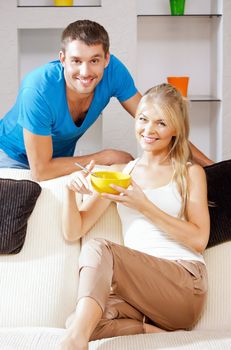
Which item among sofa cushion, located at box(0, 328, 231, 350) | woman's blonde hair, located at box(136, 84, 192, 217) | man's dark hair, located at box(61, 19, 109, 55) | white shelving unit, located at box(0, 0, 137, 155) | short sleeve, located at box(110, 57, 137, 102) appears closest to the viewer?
sofa cushion, located at box(0, 328, 231, 350)

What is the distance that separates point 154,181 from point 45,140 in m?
0.57

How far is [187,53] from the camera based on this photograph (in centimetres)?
449

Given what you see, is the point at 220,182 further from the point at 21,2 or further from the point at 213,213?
the point at 21,2

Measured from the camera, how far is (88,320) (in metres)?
2.02

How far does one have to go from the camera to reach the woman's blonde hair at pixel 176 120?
7.89 feet

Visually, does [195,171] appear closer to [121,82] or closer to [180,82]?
[121,82]

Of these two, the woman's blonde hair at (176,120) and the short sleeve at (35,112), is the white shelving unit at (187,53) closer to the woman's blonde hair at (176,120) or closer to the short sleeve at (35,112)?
the short sleeve at (35,112)

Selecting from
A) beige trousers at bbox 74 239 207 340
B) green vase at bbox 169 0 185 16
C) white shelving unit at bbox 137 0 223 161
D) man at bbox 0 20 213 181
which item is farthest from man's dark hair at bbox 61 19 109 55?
white shelving unit at bbox 137 0 223 161

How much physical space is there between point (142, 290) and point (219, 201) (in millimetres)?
480

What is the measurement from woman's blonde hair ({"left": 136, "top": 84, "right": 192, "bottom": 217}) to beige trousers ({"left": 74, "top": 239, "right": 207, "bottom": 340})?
24 cm

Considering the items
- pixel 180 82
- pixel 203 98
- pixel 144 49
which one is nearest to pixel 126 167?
pixel 180 82

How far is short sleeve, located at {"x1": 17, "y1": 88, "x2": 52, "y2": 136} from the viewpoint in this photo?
279 cm

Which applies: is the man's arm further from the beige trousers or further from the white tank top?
the beige trousers

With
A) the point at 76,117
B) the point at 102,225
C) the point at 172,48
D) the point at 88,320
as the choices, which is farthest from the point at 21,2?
the point at 88,320
